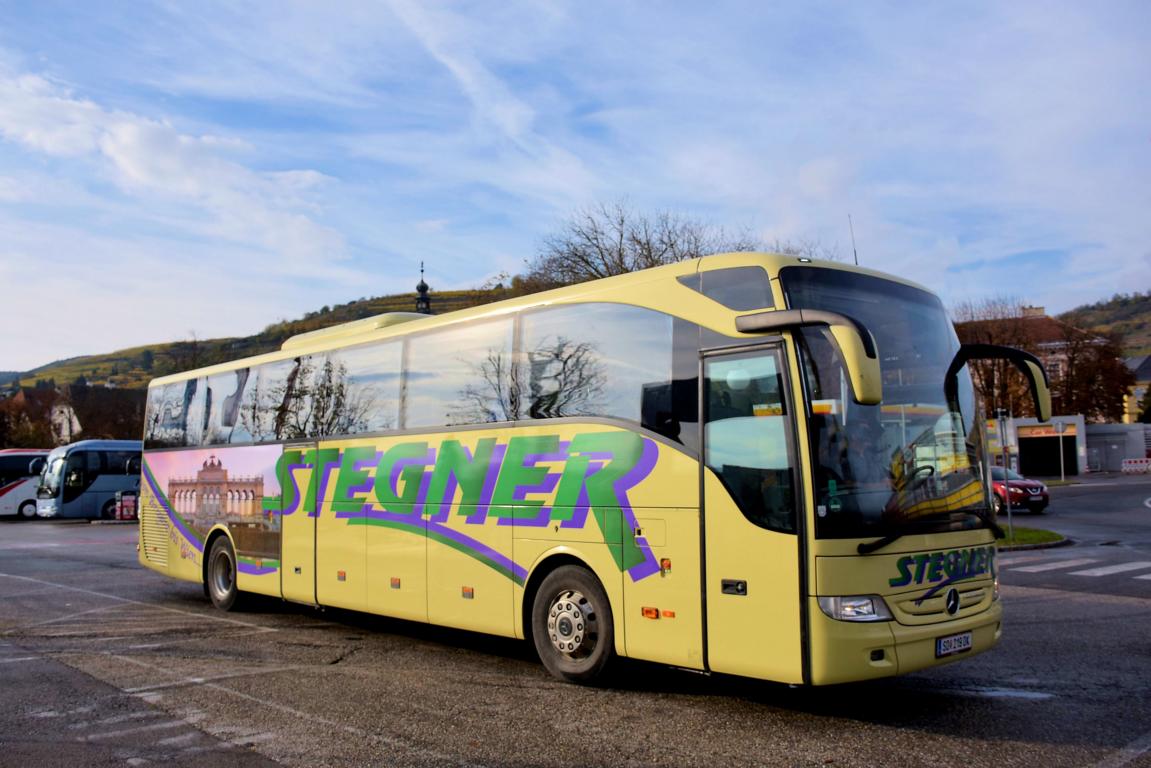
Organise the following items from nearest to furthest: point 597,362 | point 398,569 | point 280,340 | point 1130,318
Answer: point 597,362
point 398,569
point 280,340
point 1130,318

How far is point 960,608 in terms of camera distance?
677 cm

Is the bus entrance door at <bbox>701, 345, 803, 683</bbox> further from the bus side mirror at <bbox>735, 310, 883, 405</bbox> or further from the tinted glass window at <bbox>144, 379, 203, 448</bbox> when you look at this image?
the tinted glass window at <bbox>144, 379, 203, 448</bbox>

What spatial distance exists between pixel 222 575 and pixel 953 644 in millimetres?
9607

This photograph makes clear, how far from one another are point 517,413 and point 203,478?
22.1 feet

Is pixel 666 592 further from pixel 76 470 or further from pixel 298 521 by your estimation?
pixel 76 470

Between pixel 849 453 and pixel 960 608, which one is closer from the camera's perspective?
pixel 849 453

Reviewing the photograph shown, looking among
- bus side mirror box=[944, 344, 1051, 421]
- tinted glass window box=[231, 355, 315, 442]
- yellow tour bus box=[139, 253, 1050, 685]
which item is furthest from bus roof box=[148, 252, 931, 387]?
tinted glass window box=[231, 355, 315, 442]

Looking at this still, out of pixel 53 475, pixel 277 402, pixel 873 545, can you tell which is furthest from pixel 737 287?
pixel 53 475

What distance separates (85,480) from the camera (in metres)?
40.6

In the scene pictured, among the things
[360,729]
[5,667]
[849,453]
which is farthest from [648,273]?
[5,667]

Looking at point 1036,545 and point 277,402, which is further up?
point 277,402

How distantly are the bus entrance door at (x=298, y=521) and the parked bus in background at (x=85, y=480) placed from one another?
109ft

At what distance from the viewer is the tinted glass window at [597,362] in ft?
24.2

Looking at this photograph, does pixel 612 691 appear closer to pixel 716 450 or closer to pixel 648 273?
pixel 716 450
